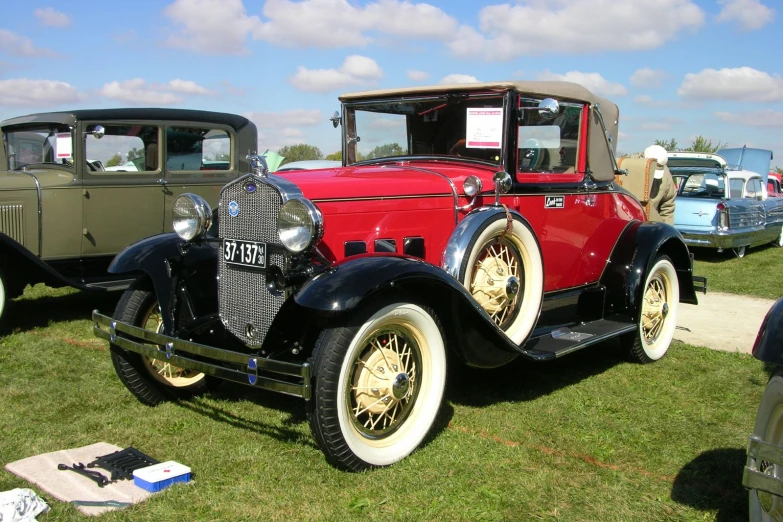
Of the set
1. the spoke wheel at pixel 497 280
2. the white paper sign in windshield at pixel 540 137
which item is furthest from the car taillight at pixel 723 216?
the spoke wheel at pixel 497 280

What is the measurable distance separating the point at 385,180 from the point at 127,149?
433cm

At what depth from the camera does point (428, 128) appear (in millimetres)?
4738

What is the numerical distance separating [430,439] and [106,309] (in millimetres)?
4960

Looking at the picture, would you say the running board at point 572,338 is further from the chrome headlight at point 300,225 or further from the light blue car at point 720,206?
the light blue car at point 720,206

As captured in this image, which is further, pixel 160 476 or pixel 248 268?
pixel 248 268

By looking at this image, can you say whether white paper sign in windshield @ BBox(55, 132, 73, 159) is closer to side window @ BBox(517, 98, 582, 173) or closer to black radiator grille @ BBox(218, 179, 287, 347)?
black radiator grille @ BBox(218, 179, 287, 347)

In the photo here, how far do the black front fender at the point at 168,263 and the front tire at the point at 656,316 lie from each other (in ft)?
10.4

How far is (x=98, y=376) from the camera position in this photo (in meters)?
4.87

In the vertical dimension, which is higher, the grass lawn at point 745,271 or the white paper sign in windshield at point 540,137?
the white paper sign in windshield at point 540,137

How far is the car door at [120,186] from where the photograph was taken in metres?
6.93

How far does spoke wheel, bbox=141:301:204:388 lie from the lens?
13.6 feet

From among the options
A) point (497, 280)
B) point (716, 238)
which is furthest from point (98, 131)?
point (716, 238)

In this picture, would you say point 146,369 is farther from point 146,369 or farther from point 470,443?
point 470,443

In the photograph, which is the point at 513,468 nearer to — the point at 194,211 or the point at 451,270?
the point at 451,270
